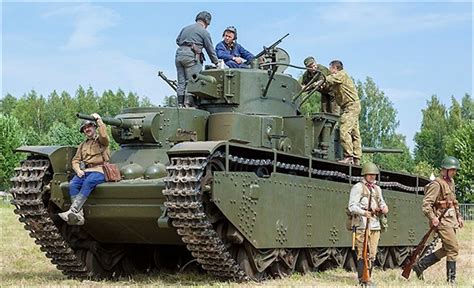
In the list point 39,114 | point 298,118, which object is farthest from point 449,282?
point 39,114

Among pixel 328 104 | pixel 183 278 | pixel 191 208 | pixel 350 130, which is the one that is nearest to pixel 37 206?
pixel 183 278

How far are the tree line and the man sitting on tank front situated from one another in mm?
34006

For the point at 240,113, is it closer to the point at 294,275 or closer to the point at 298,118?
the point at 298,118

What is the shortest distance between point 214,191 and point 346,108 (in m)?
4.55

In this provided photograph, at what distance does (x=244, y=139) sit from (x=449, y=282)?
3.73 meters

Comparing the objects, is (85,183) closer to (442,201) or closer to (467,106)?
(442,201)

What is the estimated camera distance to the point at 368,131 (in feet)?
210

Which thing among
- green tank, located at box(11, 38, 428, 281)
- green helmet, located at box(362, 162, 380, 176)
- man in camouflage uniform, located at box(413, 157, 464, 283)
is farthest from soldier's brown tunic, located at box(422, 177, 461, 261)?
green tank, located at box(11, 38, 428, 281)

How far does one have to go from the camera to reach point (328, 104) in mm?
15500

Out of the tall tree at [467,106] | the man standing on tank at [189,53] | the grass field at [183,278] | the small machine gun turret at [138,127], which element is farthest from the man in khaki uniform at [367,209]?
the tall tree at [467,106]

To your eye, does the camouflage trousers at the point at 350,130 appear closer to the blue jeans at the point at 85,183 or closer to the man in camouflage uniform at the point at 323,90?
the man in camouflage uniform at the point at 323,90

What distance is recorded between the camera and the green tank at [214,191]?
36.6 ft

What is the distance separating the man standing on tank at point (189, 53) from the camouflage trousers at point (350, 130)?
8.17 feet

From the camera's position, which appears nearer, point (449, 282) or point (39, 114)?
point (449, 282)
